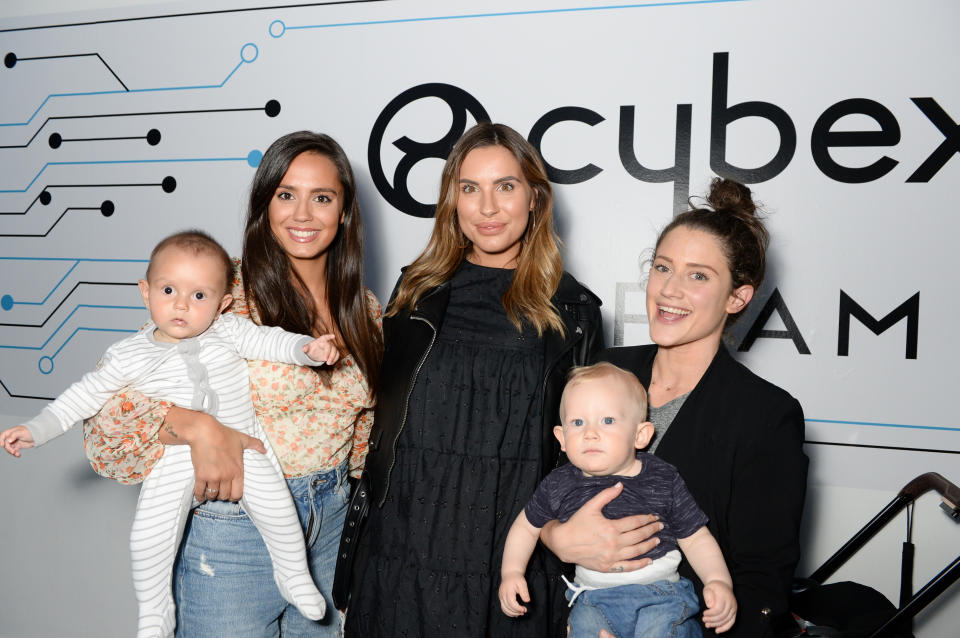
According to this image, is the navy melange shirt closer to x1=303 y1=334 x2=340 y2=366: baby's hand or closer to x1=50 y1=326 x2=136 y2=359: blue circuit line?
x1=303 y1=334 x2=340 y2=366: baby's hand

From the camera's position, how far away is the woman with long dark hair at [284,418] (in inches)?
73.2

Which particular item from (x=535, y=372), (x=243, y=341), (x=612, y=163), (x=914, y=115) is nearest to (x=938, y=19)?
(x=914, y=115)

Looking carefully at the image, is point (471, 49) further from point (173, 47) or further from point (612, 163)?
point (173, 47)

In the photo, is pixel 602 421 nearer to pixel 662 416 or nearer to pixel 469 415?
pixel 662 416

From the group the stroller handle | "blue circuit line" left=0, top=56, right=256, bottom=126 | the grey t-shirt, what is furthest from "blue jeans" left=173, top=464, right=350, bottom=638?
"blue circuit line" left=0, top=56, right=256, bottom=126

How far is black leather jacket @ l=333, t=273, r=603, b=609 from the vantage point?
210 centimetres

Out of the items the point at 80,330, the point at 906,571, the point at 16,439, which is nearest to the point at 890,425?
the point at 906,571

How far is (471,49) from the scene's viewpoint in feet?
10.4

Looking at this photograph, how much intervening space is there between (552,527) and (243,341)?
98 cm

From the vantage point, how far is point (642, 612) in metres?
1.61

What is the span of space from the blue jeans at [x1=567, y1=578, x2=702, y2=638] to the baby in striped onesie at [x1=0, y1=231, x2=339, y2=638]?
30.5 inches

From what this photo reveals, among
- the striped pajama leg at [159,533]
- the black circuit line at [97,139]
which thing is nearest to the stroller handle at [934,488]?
the striped pajama leg at [159,533]

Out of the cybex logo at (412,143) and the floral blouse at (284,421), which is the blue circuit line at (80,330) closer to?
the cybex logo at (412,143)

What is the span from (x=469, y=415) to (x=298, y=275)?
2.31 ft
